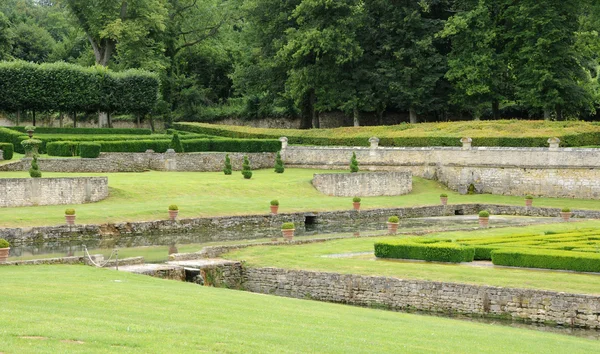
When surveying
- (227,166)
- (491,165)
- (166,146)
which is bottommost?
(491,165)

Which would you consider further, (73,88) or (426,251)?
(73,88)

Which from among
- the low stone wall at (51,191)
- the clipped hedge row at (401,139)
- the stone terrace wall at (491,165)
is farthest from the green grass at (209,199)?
the clipped hedge row at (401,139)

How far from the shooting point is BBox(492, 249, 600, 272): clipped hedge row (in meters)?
24.8

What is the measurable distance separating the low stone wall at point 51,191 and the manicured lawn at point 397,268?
44.1ft

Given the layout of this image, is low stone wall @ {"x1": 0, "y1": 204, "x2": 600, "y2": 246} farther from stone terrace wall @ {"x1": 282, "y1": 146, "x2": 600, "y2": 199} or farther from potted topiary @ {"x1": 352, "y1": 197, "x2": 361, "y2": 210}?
stone terrace wall @ {"x1": 282, "y1": 146, "x2": 600, "y2": 199}

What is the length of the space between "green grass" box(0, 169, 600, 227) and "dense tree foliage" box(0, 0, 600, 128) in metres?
14.1

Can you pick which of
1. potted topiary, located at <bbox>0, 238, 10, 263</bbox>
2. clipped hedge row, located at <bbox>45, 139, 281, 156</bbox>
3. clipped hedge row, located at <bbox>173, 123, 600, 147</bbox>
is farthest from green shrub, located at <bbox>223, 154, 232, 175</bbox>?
potted topiary, located at <bbox>0, 238, 10, 263</bbox>

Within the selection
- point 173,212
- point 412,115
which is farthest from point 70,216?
point 412,115

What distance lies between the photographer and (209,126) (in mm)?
70500

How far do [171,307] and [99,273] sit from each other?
7.05m

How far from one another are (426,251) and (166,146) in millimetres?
31591

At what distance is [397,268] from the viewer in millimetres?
25797

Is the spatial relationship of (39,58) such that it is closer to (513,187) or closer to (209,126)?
(209,126)

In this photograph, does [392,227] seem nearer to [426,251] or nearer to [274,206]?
[426,251]
